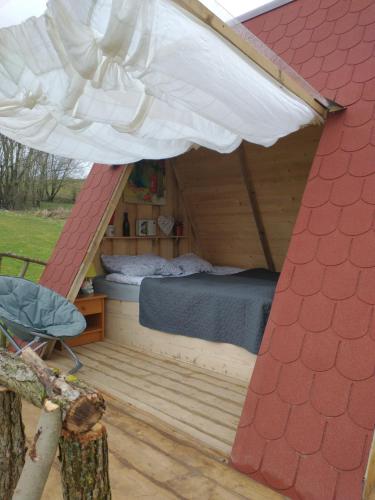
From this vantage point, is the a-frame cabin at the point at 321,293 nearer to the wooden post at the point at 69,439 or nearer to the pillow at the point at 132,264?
the pillow at the point at 132,264

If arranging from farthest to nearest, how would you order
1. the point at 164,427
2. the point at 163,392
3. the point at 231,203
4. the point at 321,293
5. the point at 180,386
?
1. the point at 231,203
2. the point at 180,386
3. the point at 163,392
4. the point at 164,427
5. the point at 321,293

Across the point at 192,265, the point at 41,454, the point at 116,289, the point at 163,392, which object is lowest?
the point at 163,392

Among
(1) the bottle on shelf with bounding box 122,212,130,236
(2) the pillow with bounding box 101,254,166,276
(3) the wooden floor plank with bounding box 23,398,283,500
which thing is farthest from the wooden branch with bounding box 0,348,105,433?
(1) the bottle on shelf with bounding box 122,212,130,236

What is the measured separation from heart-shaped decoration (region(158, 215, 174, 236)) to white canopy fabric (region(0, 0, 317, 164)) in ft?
7.45

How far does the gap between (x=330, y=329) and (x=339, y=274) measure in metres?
0.29

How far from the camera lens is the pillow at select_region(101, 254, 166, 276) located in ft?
14.1

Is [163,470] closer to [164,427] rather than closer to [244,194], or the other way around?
[164,427]

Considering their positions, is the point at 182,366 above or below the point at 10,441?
below

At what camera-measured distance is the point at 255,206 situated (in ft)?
14.5

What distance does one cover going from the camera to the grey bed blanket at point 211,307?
10.2 ft

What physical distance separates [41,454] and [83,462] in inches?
4.1

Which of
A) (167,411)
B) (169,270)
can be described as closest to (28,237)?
(169,270)

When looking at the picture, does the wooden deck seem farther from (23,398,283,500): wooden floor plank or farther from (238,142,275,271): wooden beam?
(238,142,275,271): wooden beam

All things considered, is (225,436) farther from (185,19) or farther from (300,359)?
(185,19)
